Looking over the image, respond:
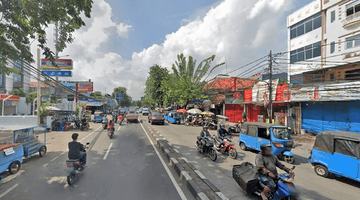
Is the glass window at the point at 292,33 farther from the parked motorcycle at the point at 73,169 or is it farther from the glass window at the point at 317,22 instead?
the parked motorcycle at the point at 73,169

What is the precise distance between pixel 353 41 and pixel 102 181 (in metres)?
20.5

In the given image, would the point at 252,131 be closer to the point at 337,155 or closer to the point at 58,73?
the point at 337,155

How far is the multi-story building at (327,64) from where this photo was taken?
11.4 m

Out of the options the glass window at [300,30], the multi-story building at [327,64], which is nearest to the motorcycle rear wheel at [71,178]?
the multi-story building at [327,64]

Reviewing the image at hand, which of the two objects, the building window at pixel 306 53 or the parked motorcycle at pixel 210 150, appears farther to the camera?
the building window at pixel 306 53

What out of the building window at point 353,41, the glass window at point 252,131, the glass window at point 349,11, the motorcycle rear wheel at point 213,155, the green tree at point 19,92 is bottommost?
the motorcycle rear wheel at point 213,155

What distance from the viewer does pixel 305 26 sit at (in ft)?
58.1

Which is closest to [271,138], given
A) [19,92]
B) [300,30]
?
A: [300,30]

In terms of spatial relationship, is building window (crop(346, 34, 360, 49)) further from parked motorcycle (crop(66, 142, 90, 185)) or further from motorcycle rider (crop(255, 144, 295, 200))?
parked motorcycle (crop(66, 142, 90, 185))

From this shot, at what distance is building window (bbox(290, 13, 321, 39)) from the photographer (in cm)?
1645

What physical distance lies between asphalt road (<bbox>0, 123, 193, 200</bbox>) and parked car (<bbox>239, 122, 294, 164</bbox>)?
477 centimetres

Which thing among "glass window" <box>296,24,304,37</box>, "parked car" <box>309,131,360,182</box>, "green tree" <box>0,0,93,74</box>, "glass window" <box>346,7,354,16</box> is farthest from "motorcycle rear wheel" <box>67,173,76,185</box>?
"glass window" <box>296,24,304,37</box>

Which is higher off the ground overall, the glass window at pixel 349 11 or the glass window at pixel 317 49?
the glass window at pixel 349 11

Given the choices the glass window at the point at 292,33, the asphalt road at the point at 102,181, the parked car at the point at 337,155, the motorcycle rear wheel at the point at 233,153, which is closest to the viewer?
the asphalt road at the point at 102,181
